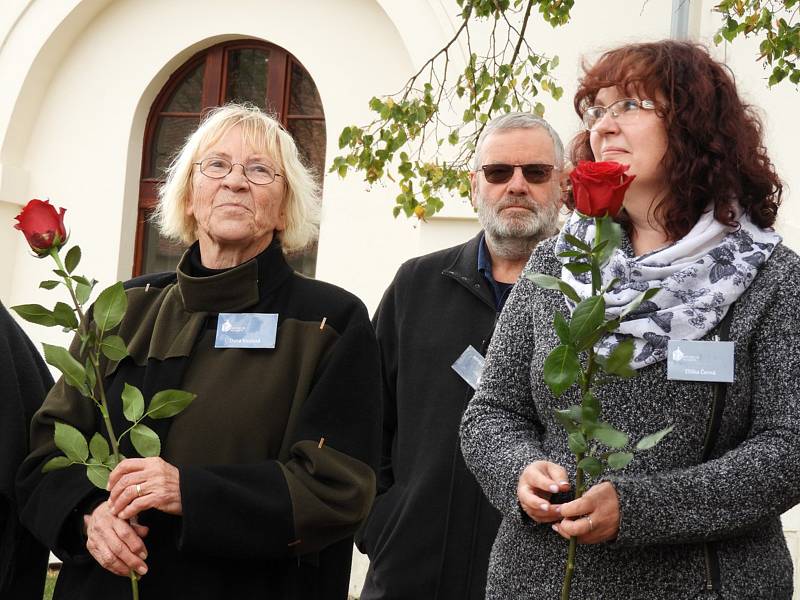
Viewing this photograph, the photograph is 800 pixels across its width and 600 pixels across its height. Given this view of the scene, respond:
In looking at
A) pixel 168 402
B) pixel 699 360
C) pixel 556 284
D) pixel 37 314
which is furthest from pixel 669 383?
pixel 37 314

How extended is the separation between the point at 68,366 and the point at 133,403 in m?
0.15

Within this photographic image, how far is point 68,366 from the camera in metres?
2.28

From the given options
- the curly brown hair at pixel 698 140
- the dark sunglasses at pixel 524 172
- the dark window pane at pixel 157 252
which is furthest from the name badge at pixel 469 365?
the dark window pane at pixel 157 252

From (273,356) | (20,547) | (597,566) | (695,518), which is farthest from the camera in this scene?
(20,547)

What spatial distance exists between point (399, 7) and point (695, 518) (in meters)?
5.27

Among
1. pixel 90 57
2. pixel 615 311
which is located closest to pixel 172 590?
pixel 615 311

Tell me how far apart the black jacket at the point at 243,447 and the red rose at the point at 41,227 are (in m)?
0.56

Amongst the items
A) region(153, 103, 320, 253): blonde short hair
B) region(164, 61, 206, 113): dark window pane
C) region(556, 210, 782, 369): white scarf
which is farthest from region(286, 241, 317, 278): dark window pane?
region(556, 210, 782, 369): white scarf

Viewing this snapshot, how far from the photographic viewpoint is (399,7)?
687cm

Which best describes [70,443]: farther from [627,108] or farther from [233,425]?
[627,108]

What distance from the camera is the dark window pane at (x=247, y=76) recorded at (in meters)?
7.73

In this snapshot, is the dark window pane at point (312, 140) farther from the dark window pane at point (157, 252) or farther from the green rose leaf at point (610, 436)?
the green rose leaf at point (610, 436)

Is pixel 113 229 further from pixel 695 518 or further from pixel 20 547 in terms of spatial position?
pixel 695 518

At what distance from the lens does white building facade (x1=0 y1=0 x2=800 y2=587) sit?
23.2ft
